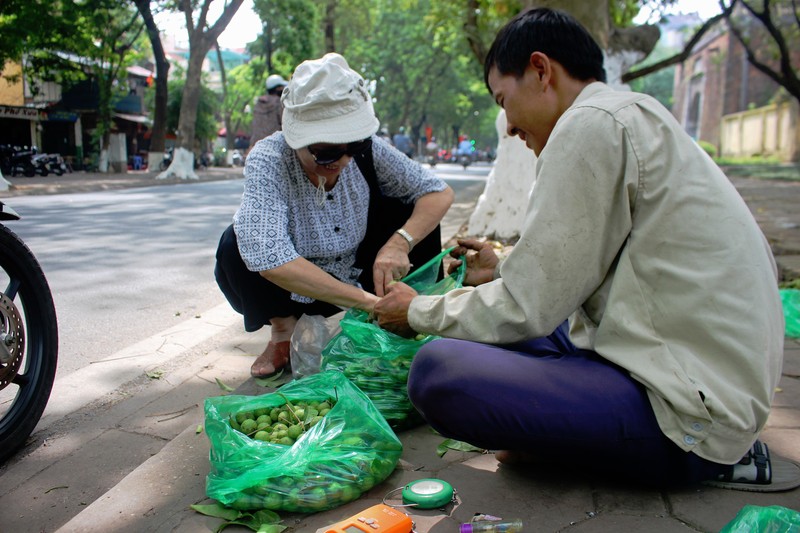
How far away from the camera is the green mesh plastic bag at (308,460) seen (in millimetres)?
1717

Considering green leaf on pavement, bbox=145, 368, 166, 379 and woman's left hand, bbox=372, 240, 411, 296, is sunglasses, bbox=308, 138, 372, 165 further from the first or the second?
green leaf on pavement, bbox=145, 368, 166, 379

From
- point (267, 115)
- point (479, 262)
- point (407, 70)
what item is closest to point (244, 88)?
point (407, 70)

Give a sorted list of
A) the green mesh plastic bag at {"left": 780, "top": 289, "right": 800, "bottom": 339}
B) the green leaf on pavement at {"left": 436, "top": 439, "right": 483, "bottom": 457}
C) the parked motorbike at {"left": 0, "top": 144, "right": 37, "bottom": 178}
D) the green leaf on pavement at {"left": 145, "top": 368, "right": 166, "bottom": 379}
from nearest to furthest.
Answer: the green leaf on pavement at {"left": 436, "top": 439, "right": 483, "bottom": 457}
the green leaf on pavement at {"left": 145, "top": 368, "right": 166, "bottom": 379}
the green mesh plastic bag at {"left": 780, "top": 289, "right": 800, "bottom": 339}
the parked motorbike at {"left": 0, "top": 144, "right": 37, "bottom": 178}

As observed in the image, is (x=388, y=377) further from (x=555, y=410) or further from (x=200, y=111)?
(x=200, y=111)

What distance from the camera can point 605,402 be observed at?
1636 mm

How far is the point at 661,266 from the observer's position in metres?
1.57

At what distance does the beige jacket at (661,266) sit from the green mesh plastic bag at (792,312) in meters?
2.10

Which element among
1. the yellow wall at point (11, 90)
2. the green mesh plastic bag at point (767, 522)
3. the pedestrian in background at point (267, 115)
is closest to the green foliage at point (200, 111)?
the yellow wall at point (11, 90)

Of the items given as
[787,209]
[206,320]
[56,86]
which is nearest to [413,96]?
[56,86]

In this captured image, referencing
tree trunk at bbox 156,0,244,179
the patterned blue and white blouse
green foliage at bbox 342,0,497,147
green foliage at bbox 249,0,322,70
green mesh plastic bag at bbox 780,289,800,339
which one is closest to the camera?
the patterned blue and white blouse

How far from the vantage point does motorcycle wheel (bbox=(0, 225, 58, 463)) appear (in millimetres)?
2258

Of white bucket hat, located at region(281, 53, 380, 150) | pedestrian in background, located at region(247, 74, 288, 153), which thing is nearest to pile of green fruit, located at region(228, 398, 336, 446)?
white bucket hat, located at region(281, 53, 380, 150)

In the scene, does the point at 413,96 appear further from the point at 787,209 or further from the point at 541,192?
the point at 541,192

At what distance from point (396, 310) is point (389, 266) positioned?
734 millimetres
